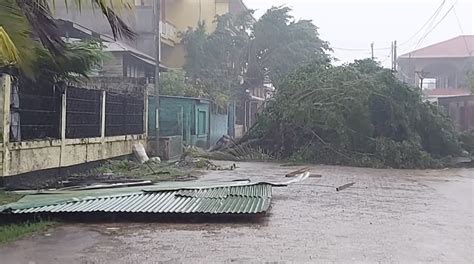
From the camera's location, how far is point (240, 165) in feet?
68.5

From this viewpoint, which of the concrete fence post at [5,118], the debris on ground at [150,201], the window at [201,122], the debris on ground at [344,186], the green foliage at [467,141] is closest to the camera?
the debris on ground at [150,201]

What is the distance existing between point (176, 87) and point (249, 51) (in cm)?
903

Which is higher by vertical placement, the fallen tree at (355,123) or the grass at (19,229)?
the fallen tree at (355,123)

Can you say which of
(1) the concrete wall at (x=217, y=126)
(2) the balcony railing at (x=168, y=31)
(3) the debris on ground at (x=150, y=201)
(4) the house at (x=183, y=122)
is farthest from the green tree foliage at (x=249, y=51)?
(3) the debris on ground at (x=150, y=201)

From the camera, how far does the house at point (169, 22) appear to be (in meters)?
33.2

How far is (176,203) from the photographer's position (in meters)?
9.84

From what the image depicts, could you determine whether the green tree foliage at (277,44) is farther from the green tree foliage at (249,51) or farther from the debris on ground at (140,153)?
the debris on ground at (140,153)

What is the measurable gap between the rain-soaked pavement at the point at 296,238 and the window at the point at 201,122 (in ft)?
52.7

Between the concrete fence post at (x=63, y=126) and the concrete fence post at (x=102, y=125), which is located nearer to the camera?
the concrete fence post at (x=63, y=126)

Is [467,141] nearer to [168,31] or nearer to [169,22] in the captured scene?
[168,31]

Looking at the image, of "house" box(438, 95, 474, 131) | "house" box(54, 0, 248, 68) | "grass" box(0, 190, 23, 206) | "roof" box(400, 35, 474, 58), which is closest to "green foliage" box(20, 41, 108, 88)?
"grass" box(0, 190, 23, 206)

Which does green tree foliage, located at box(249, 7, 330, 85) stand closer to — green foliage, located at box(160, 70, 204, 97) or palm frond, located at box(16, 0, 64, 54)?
green foliage, located at box(160, 70, 204, 97)

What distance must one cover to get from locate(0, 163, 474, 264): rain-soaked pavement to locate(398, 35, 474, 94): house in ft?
137

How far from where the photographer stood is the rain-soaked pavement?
7008 mm
